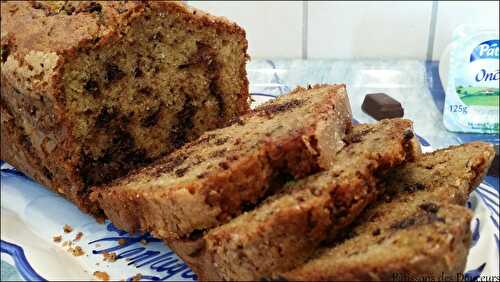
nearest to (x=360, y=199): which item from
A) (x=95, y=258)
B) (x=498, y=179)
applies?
(x=95, y=258)

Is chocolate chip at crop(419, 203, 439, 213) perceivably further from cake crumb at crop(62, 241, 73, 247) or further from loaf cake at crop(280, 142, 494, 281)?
cake crumb at crop(62, 241, 73, 247)

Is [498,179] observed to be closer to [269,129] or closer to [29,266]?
[269,129]

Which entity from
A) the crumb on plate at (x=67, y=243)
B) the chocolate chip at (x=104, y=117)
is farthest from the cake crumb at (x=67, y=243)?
the chocolate chip at (x=104, y=117)

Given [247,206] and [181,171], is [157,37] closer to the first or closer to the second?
[181,171]

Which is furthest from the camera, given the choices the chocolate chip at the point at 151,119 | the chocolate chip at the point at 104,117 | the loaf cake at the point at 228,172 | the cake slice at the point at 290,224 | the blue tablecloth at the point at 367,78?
the blue tablecloth at the point at 367,78

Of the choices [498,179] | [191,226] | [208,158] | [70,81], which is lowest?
[498,179]

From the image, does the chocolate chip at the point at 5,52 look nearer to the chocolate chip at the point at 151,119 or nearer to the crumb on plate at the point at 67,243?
the chocolate chip at the point at 151,119
